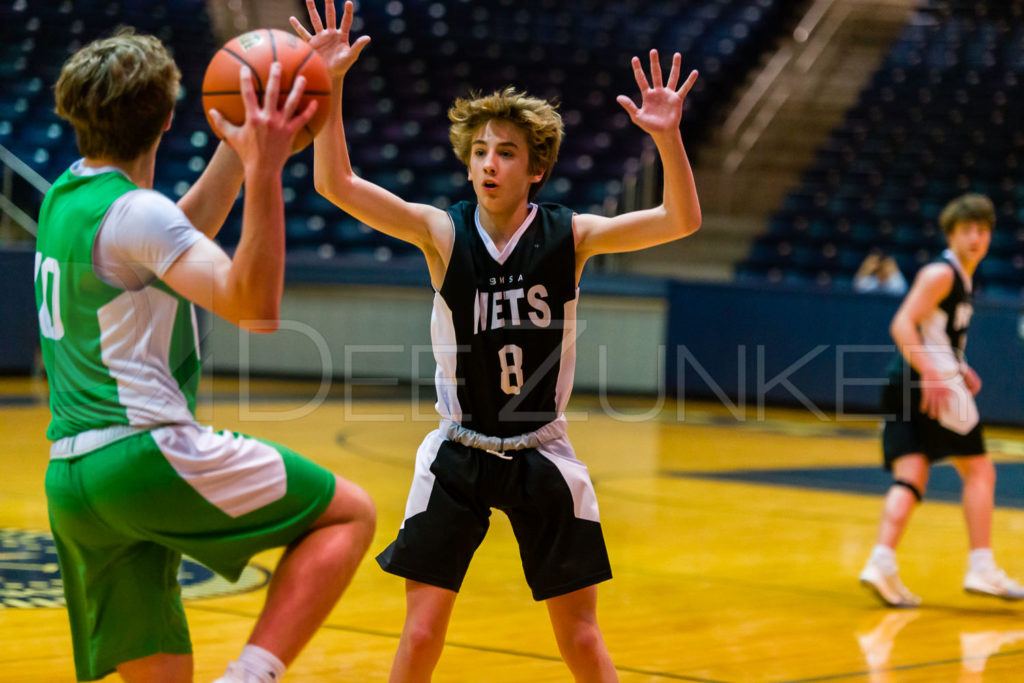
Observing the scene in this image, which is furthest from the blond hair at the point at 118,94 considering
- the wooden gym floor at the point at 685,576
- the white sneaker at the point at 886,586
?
the white sneaker at the point at 886,586

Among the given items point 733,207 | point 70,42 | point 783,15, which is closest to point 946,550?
point 733,207

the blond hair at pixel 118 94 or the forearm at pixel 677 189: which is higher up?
the blond hair at pixel 118 94

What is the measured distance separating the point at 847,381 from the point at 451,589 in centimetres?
1110

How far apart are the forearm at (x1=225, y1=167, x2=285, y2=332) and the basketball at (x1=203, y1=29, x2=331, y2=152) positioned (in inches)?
9.2

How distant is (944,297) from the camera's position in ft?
20.1

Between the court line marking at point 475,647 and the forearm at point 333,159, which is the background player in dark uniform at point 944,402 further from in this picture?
the forearm at point 333,159

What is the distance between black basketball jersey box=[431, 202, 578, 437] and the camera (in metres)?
3.57

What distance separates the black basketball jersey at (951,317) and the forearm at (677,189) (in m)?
3.01

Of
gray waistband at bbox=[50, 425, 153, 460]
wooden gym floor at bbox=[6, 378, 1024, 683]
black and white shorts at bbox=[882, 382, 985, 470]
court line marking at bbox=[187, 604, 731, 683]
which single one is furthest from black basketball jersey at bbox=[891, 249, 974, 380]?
gray waistband at bbox=[50, 425, 153, 460]

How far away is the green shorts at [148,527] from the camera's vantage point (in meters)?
2.61

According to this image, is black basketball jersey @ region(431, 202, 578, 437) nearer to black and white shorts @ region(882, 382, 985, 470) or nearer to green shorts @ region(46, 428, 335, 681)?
green shorts @ region(46, 428, 335, 681)

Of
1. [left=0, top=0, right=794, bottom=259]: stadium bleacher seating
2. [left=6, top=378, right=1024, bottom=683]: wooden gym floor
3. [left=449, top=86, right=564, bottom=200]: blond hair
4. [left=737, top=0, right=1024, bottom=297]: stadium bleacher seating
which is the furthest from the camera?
[left=737, top=0, right=1024, bottom=297]: stadium bleacher seating

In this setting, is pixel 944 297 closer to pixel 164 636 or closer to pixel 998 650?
pixel 998 650

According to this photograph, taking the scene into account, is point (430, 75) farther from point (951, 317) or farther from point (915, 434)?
point (915, 434)
